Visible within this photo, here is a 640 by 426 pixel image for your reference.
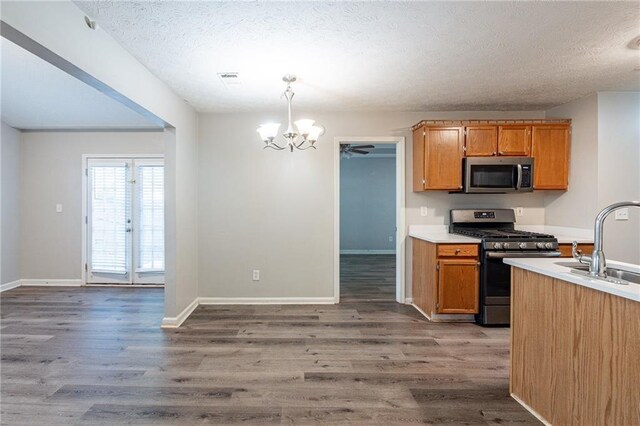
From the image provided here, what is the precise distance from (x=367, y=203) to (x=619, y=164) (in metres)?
5.16

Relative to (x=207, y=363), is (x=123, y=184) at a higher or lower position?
higher

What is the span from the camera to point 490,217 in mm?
3797

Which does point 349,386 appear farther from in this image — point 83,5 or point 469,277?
point 83,5

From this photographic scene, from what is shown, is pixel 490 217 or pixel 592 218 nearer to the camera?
pixel 592 218

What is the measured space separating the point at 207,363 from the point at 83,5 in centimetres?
255

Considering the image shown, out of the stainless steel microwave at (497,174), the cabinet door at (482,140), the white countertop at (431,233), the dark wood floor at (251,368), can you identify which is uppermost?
the cabinet door at (482,140)

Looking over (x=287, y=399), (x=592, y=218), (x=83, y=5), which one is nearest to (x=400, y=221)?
(x=592, y=218)

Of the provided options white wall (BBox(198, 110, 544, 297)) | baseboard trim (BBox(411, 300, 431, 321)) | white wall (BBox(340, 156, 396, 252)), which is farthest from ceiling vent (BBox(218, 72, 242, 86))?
white wall (BBox(340, 156, 396, 252))

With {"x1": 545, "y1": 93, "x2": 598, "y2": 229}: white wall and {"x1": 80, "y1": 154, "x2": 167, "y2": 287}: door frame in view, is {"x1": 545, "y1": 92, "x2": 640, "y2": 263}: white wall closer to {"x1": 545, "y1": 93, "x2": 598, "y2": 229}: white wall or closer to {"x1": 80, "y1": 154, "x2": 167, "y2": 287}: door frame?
{"x1": 545, "y1": 93, "x2": 598, "y2": 229}: white wall

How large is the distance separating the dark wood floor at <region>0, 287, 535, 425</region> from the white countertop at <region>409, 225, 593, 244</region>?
2.95 ft

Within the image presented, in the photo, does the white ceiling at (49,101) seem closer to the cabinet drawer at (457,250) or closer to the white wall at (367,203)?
the cabinet drawer at (457,250)

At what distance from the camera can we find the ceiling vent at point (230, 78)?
2.74m

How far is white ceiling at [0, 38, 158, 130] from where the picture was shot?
296cm

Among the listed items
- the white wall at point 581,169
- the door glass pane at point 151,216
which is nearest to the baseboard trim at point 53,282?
the door glass pane at point 151,216
